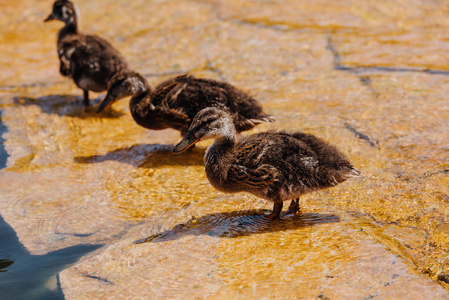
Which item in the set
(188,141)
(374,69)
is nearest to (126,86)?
(188,141)

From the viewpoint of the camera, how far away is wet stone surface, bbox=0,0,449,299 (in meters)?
3.35

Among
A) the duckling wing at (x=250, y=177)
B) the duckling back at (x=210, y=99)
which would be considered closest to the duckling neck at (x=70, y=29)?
the duckling back at (x=210, y=99)

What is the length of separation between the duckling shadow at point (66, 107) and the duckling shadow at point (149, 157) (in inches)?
48.5

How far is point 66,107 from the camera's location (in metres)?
7.10

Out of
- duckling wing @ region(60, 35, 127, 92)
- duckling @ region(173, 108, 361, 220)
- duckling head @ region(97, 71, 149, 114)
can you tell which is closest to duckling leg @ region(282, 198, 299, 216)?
duckling @ region(173, 108, 361, 220)

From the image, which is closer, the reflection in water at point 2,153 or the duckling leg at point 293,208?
the duckling leg at point 293,208

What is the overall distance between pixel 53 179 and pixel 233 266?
258 centimetres

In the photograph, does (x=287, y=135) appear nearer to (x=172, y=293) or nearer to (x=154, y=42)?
(x=172, y=293)

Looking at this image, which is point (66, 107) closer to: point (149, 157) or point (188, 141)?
point (149, 157)

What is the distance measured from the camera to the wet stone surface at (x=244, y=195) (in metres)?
3.35

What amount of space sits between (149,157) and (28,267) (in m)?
2.05

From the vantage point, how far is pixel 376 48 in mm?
7844

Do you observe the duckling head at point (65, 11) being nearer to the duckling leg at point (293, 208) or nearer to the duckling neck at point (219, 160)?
the duckling neck at point (219, 160)

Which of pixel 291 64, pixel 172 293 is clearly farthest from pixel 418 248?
pixel 291 64
